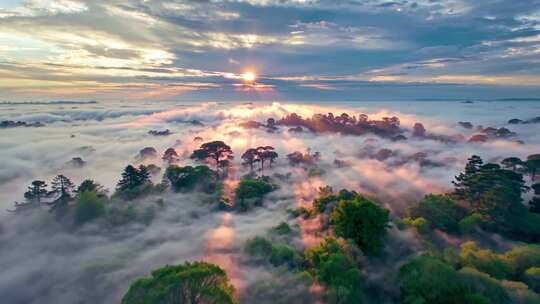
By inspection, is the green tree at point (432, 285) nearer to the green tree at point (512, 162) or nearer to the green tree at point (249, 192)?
the green tree at point (249, 192)

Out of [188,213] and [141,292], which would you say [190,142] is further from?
[141,292]

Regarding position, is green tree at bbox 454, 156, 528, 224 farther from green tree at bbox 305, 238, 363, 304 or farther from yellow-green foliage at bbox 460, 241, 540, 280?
green tree at bbox 305, 238, 363, 304

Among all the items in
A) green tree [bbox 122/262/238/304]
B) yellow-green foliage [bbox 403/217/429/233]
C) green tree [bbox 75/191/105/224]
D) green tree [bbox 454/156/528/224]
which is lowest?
green tree [bbox 75/191/105/224]

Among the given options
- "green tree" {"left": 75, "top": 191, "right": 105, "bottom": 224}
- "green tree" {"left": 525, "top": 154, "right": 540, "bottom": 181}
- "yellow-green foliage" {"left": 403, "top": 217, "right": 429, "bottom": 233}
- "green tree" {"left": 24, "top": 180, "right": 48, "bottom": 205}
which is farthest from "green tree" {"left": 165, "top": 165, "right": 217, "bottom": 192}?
"green tree" {"left": 525, "top": 154, "right": 540, "bottom": 181}

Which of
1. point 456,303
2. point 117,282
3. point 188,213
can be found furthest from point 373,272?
point 188,213

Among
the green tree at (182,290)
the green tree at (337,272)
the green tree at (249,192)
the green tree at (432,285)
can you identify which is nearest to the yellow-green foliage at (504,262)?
the green tree at (432,285)
